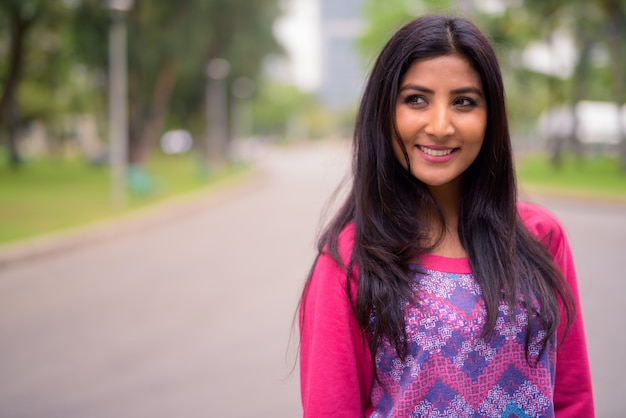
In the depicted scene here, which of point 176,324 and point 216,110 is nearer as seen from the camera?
point 176,324

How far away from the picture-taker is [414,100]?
1.67m

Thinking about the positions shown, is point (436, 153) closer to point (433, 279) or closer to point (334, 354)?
point (433, 279)

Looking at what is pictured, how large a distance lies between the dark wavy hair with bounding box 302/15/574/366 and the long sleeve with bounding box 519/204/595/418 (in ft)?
0.21

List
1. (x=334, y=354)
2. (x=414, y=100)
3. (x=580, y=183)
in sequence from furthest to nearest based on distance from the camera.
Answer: (x=580, y=183), (x=414, y=100), (x=334, y=354)

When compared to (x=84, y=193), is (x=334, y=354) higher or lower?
higher

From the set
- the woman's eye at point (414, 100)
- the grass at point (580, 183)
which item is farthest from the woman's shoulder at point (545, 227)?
the grass at point (580, 183)

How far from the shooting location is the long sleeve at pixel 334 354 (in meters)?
1.56

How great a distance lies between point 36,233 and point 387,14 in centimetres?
3785

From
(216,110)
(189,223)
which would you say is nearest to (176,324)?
(189,223)

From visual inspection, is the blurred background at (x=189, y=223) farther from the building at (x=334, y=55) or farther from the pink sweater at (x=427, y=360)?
the building at (x=334, y=55)

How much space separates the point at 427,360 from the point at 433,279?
185 mm

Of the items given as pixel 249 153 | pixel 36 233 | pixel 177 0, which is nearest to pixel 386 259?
pixel 36 233

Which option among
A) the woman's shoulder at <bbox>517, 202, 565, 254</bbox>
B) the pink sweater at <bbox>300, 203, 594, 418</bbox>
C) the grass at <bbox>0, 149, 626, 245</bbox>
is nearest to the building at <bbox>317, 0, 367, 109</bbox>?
the grass at <bbox>0, 149, 626, 245</bbox>

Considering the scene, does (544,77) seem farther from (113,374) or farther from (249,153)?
(249,153)
